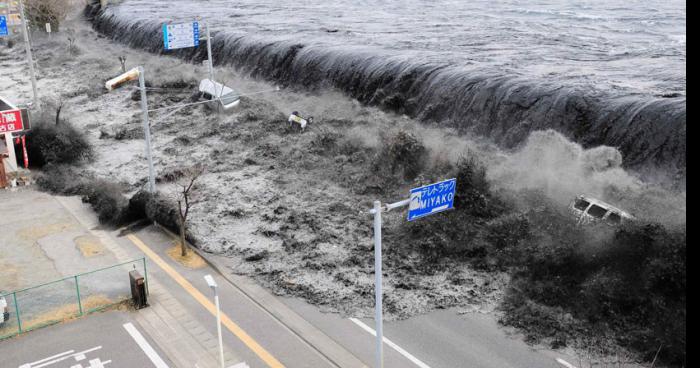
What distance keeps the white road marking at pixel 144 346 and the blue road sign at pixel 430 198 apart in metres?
7.93

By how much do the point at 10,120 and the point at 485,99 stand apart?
75.3ft

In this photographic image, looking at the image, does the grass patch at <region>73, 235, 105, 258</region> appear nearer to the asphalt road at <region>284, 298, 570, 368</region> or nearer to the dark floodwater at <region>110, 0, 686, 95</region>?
the asphalt road at <region>284, 298, 570, 368</region>

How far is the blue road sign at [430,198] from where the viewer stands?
515 inches

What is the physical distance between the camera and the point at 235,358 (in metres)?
16.9

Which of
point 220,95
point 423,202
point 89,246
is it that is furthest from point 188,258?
point 220,95

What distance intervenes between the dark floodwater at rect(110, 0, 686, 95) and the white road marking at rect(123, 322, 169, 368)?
2497cm

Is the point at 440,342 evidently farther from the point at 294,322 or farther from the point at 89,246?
the point at 89,246

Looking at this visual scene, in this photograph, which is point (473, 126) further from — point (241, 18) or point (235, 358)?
point (241, 18)

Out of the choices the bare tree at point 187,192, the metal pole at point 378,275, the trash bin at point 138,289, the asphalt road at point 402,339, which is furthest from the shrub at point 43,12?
the metal pole at point 378,275

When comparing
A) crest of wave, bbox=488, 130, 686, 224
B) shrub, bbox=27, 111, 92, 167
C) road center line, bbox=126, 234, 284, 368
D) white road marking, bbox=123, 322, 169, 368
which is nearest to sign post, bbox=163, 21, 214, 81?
shrub, bbox=27, 111, 92, 167

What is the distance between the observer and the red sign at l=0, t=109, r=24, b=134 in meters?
29.2

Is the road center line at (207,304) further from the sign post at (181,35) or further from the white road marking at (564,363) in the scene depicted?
the sign post at (181,35)

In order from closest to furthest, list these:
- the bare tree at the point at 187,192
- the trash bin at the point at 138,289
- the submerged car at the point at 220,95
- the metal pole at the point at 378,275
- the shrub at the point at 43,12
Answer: the metal pole at the point at 378,275 < the trash bin at the point at 138,289 < the bare tree at the point at 187,192 < the submerged car at the point at 220,95 < the shrub at the point at 43,12
